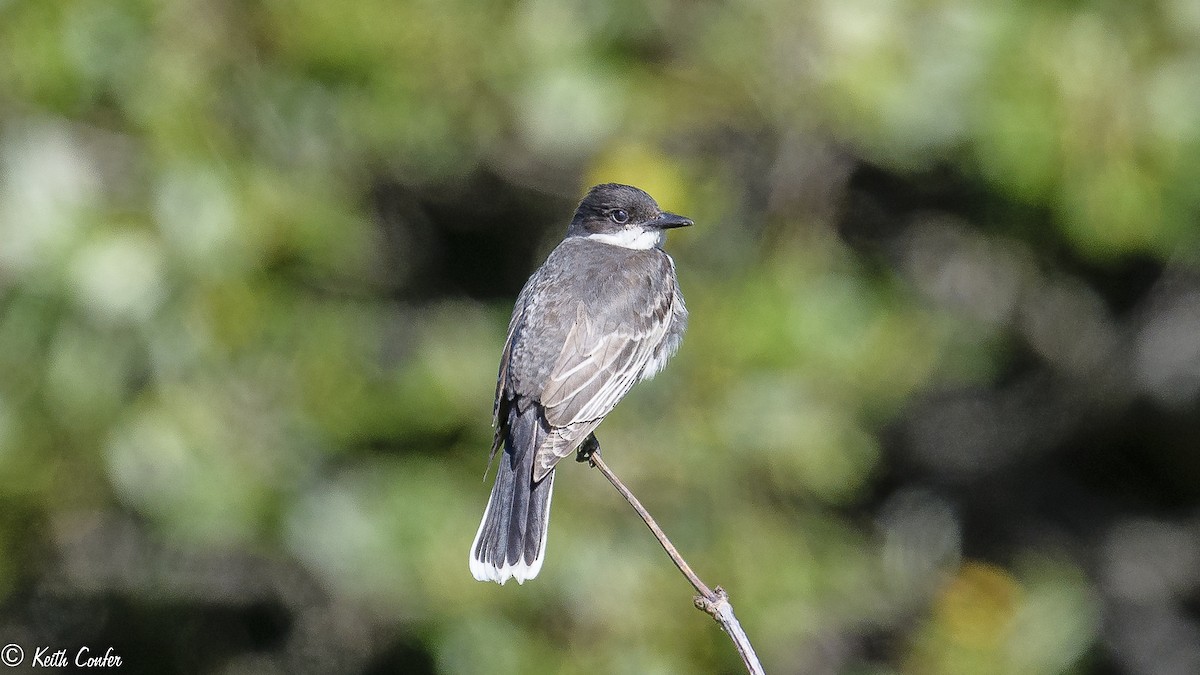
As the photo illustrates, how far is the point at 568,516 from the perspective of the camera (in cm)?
616

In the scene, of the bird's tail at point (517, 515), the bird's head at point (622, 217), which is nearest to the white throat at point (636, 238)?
the bird's head at point (622, 217)

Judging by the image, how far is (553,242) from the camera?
7.00 meters

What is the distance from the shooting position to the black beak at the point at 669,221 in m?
4.63

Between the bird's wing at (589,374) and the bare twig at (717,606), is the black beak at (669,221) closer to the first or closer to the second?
the bird's wing at (589,374)

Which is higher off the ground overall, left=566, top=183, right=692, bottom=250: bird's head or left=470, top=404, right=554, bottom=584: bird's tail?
left=566, top=183, right=692, bottom=250: bird's head

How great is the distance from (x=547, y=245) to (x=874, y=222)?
5.36 ft

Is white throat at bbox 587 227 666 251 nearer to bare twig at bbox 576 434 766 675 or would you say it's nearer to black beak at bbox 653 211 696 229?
black beak at bbox 653 211 696 229

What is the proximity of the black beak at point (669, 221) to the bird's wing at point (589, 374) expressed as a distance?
27 centimetres

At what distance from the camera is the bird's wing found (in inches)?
167

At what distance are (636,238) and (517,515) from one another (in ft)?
3.96

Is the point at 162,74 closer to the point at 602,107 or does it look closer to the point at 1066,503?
the point at 602,107

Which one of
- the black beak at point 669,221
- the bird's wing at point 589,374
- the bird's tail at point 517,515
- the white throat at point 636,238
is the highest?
the black beak at point 669,221

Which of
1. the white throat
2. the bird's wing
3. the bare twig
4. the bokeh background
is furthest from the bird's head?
the bare twig

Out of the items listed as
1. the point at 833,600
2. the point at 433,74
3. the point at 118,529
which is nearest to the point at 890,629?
the point at 833,600
